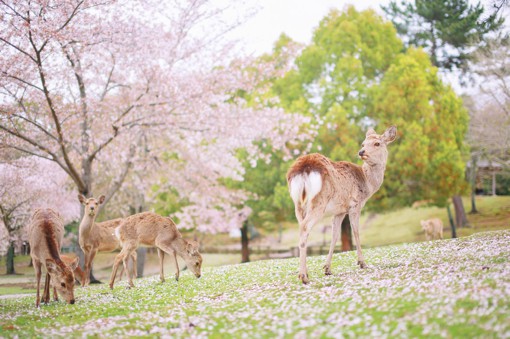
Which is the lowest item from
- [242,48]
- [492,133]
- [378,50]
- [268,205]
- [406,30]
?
[268,205]

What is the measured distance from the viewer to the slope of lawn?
18.7 feet

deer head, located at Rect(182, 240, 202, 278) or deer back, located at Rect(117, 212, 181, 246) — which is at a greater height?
deer back, located at Rect(117, 212, 181, 246)

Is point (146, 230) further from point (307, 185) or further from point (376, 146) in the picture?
point (376, 146)

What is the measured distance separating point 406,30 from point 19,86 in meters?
28.4

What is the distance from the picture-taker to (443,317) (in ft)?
18.7

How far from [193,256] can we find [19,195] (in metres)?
8.51

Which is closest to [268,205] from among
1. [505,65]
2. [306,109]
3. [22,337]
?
[306,109]

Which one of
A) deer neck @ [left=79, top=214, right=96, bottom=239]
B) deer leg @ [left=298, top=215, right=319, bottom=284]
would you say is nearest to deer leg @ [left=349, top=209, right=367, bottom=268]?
deer leg @ [left=298, top=215, right=319, bottom=284]

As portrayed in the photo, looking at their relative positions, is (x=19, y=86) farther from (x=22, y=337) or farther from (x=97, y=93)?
(x=22, y=337)

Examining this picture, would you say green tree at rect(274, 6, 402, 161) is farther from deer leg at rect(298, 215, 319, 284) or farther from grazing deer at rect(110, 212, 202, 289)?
deer leg at rect(298, 215, 319, 284)

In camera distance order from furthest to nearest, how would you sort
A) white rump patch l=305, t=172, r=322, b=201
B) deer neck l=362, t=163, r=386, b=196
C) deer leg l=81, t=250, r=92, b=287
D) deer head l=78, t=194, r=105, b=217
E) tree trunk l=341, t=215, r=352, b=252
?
tree trunk l=341, t=215, r=352, b=252, deer leg l=81, t=250, r=92, b=287, deer head l=78, t=194, r=105, b=217, deer neck l=362, t=163, r=386, b=196, white rump patch l=305, t=172, r=322, b=201

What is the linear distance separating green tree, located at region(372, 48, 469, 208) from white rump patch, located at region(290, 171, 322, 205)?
1530 cm

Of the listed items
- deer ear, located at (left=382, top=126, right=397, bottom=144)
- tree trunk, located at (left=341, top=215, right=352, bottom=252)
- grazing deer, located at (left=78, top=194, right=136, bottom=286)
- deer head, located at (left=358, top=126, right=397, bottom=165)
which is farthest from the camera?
tree trunk, located at (left=341, top=215, right=352, bottom=252)

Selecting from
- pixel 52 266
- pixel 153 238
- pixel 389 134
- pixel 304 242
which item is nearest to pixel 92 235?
pixel 153 238
